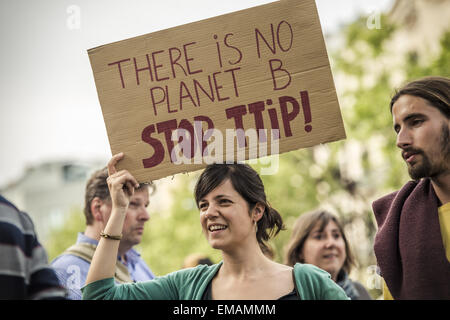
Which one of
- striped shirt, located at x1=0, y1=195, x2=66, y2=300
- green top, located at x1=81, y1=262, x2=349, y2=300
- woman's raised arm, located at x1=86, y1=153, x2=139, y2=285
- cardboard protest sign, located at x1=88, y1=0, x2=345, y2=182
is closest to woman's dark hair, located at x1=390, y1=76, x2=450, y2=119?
cardboard protest sign, located at x1=88, y1=0, x2=345, y2=182

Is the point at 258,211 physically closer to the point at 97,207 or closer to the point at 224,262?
the point at 224,262

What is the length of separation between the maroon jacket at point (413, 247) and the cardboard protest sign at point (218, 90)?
1.33ft

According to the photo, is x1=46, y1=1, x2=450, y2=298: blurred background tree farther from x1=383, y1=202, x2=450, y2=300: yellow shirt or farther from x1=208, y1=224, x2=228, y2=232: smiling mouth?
x1=208, y1=224, x2=228, y2=232: smiling mouth

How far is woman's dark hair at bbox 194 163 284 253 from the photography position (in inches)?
90.2

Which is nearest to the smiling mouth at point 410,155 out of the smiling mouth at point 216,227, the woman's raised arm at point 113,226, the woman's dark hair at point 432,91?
the woman's dark hair at point 432,91

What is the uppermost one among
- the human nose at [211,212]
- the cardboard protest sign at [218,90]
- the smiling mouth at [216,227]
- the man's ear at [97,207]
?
the cardboard protest sign at [218,90]

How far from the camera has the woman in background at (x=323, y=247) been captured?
390cm

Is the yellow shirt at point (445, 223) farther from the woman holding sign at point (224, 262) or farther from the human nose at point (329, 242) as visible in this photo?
the human nose at point (329, 242)

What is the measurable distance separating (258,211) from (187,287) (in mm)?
421

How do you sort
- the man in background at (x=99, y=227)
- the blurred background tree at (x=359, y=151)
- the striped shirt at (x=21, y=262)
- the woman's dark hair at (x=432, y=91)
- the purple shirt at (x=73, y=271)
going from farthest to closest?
the blurred background tree at (x=359, y=151), the man in background at (x=99, y=227), the purple shirt at (x=73, y=271), the woman's dark hair at (x=432, y=91), the striped shirt at (x=21, y=262)

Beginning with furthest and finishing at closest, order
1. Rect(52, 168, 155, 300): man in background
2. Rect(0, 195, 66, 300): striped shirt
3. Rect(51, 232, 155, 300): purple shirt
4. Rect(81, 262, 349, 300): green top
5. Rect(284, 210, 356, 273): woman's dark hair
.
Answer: Rect(284, 210, 356, 273): woman's dark hair
Rect(52, 168, 155, 300): man in background
Rect(51, 232, 155, 300): purple shirt
Rect(81, 262, 349, 300): green top
Rect(0, 195, 66, 300): striped shirt
